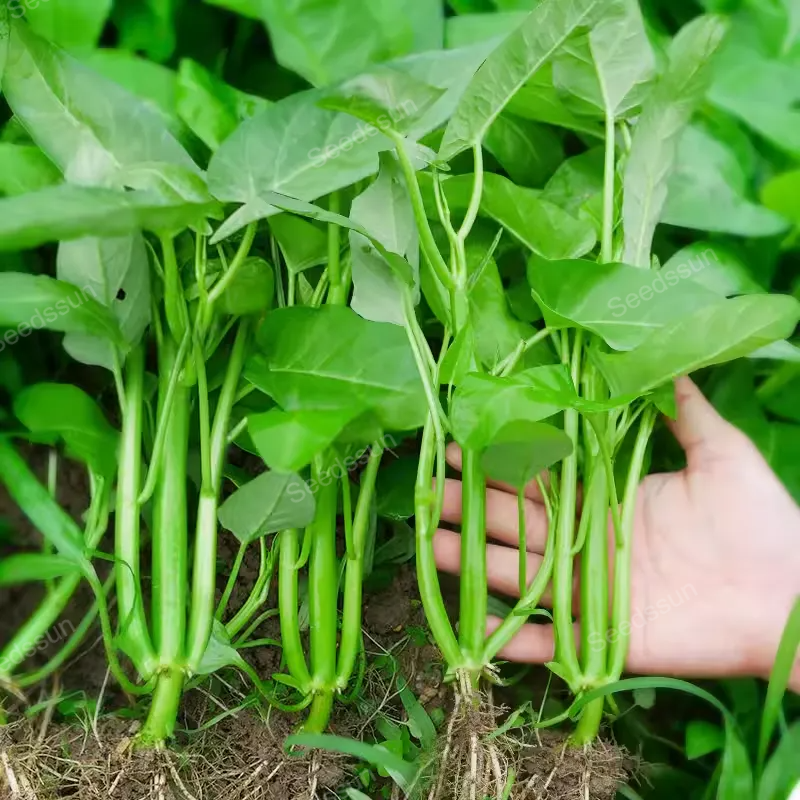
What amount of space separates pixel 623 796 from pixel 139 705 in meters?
0.47

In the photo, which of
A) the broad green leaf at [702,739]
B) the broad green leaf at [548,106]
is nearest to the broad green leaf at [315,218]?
the broad green leaf at [548,106]

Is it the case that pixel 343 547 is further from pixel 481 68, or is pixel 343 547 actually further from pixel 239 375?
pixel 481 68

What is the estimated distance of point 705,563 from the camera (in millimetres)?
652

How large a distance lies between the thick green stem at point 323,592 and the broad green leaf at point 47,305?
0.21 m

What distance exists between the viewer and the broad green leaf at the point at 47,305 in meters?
0.50

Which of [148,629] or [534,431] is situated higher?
[534,431]

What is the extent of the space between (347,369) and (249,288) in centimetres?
12

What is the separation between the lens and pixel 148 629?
59 centimetres

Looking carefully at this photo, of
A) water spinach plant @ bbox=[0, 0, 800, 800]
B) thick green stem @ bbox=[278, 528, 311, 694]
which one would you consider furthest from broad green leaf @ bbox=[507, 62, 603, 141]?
thick green stem @ bbox=[278, 528, 311, 694]

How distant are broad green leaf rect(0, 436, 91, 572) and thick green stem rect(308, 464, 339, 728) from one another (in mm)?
177

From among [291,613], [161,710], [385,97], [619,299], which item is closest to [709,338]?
[619,299]

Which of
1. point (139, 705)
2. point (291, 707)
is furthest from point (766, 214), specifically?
point (139, 705)

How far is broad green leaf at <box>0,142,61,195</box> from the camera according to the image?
0.55 meters

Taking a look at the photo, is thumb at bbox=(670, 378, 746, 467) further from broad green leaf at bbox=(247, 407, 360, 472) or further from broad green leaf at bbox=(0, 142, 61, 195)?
broad green leaf at bbox=(0, 142, 61, 195)
